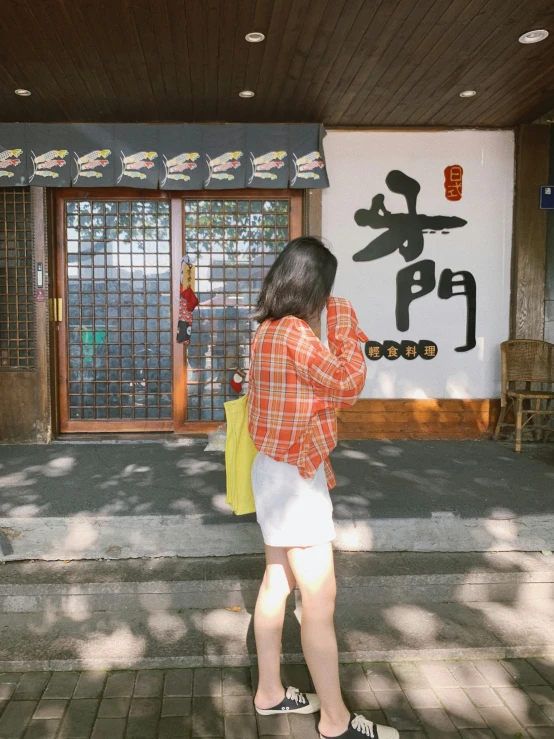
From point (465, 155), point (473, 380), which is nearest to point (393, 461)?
point (473, 380)

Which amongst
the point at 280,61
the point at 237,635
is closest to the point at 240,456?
the point at 237,635

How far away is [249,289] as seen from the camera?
6840 mm

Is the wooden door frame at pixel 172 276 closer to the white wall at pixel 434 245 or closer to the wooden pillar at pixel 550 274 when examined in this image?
the white wall at pixel 434 245

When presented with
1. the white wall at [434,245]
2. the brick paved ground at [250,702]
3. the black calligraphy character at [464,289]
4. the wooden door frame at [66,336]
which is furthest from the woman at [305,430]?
the black calligraphy character at [464,289]

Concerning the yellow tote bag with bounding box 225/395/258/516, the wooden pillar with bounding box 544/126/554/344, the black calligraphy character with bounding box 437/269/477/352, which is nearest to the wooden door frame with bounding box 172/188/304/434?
the black calligraphy character with bounding box 437/269/477/352

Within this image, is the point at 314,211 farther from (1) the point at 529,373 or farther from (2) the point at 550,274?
(1) the point at 529,373

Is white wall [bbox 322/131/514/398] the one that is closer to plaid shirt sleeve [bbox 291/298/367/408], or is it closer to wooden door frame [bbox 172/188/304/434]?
wooden door frame [bbox 172/188/304/434]

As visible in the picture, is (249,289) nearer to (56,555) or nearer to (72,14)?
(72,14)

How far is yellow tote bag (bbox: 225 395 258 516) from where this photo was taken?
2.56 m

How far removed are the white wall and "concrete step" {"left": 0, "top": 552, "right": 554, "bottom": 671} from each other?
3.08m

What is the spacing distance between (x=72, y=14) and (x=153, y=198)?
2.40 meters

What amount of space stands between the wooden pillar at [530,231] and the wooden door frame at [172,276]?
239 centimetres

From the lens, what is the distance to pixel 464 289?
22.3 ft

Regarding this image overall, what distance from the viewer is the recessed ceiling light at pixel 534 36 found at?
468 centimetres
